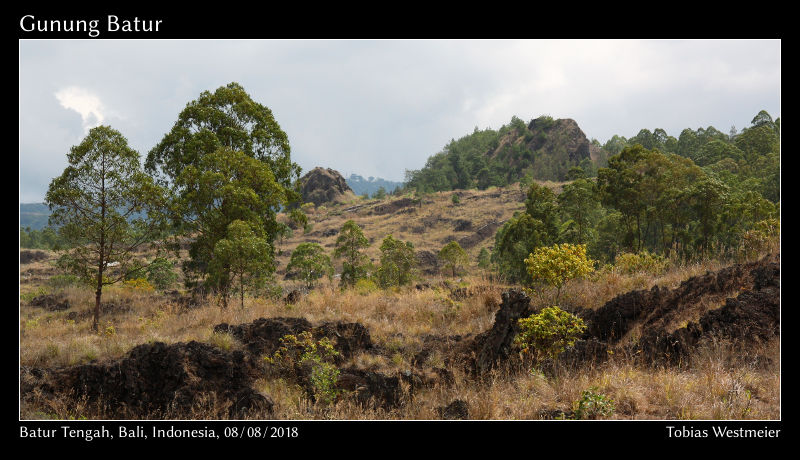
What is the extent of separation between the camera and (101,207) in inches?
413

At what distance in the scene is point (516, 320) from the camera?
7.65 m

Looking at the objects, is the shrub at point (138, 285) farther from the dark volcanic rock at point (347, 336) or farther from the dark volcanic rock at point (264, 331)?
the dark volcanic rock at point (347, 336)

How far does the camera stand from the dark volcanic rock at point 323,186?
311ft

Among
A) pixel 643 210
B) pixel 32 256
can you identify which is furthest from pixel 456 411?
pixel 32 256

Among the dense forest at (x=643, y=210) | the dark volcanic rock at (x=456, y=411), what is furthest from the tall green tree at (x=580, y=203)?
the dark volcanic rock at (x=456, y=411)

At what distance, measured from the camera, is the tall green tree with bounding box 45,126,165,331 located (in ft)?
33.4

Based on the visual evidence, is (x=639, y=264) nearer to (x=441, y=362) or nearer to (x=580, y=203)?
(x=441, y=362)

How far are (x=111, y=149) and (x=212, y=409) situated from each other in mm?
7192

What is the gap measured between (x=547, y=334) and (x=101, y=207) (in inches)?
396

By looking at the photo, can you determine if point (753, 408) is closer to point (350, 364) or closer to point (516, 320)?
point (516, 320)

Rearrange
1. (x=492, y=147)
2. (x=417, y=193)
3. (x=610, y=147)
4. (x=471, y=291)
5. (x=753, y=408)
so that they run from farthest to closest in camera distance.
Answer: (x=492, y=147)
(x=610, y=147)
(x=417, y=193)
(x=471, y=291)
(x=753, y=408)

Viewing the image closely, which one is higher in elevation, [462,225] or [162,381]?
[462,225]

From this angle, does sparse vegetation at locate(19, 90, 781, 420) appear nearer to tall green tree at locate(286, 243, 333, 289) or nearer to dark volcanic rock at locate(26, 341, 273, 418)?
dark volcanic rock at locate(26, 341, 273, 418)

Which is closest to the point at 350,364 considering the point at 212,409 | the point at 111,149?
Result: the point at 212,409
